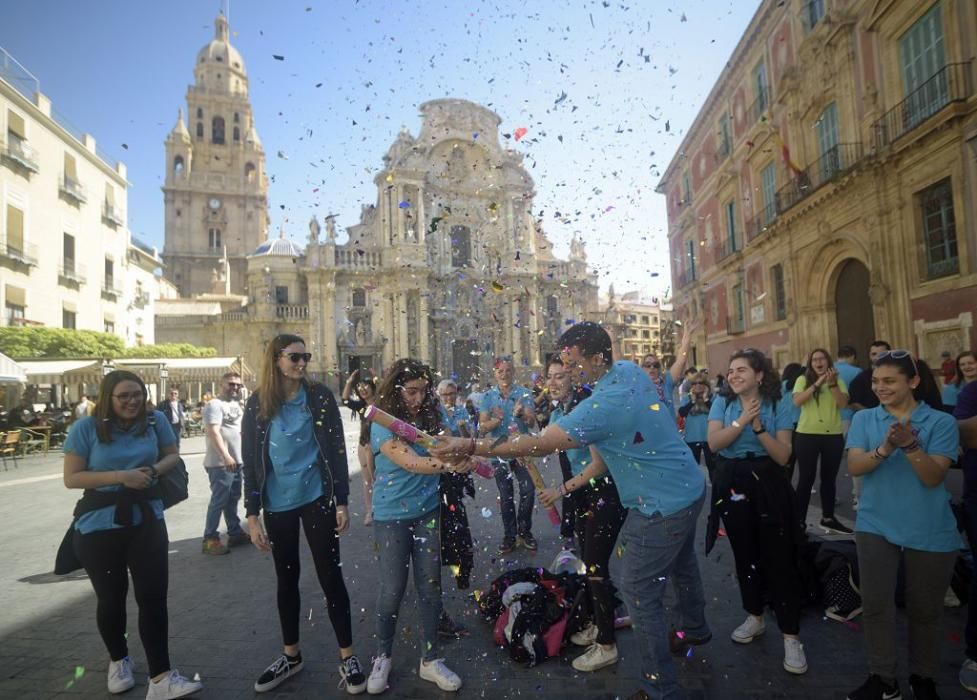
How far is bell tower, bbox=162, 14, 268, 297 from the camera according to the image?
45312 millimetres

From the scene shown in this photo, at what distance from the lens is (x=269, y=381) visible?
338cm

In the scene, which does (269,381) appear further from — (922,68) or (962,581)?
(922,68)

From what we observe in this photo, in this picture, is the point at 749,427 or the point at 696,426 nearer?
the point at 749,427

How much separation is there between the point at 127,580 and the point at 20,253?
23722mm

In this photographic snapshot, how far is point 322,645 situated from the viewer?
12.0ft

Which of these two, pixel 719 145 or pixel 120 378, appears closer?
pixel 120 378

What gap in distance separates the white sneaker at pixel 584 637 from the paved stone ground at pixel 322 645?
0.09 metres

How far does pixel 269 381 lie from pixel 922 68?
580 inches

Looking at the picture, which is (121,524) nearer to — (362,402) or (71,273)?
(362,402)

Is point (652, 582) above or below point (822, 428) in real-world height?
below

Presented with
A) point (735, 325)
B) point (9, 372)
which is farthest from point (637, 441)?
point (735, 325)

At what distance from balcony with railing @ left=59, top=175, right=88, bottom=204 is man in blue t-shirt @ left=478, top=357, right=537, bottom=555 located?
25.9m

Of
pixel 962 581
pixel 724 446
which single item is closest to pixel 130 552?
pixel 724 446

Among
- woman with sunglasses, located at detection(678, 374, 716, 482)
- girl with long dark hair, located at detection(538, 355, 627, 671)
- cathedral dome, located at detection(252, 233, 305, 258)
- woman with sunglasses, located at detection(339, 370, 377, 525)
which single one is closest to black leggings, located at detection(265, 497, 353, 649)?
woman with sunglasses, located at detection(339, 370, 377, 525)
